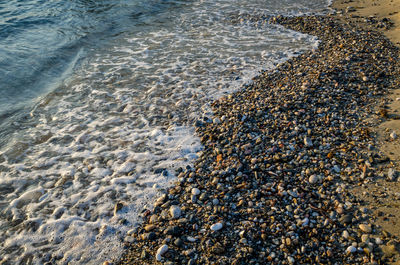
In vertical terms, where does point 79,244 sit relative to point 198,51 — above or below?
below

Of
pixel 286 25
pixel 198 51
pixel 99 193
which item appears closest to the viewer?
pixel 99 193

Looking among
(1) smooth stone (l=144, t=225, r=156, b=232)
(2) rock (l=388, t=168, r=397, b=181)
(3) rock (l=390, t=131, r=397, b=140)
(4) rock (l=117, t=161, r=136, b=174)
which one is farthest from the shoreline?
(4) rock (l=117, t=161, r=136, b=174)

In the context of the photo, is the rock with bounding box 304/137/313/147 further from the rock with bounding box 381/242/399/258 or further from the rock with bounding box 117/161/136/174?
the rock with bounding box 117/161/136/174

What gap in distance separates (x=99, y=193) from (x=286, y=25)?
36.3 ft

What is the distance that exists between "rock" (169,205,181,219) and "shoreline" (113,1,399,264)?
0.02 meters

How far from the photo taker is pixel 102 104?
24.9ft

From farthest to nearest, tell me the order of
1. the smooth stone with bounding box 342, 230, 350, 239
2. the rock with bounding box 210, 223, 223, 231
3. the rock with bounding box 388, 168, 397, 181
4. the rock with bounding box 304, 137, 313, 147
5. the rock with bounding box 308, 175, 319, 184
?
the rock with bounding box 304, 137, 313, 147, the rock with bounding box 308, 175, 319, 184, the rock with bounding box 388, 168, 397, 181, the rock with bounding box 210, 223, 223, 231, the smooth stone with bounding box 342, 230, 350, 239

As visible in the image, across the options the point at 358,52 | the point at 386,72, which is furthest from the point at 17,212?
the point at 358,52

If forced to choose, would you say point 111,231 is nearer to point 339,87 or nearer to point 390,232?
point 390,232

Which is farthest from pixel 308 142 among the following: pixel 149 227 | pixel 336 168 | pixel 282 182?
pixel 149 227

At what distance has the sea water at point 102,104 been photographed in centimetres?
446

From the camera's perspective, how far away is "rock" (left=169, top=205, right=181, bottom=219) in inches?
165

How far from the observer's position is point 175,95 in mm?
7691

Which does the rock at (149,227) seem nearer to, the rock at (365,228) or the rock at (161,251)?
the rock at (161,251)
